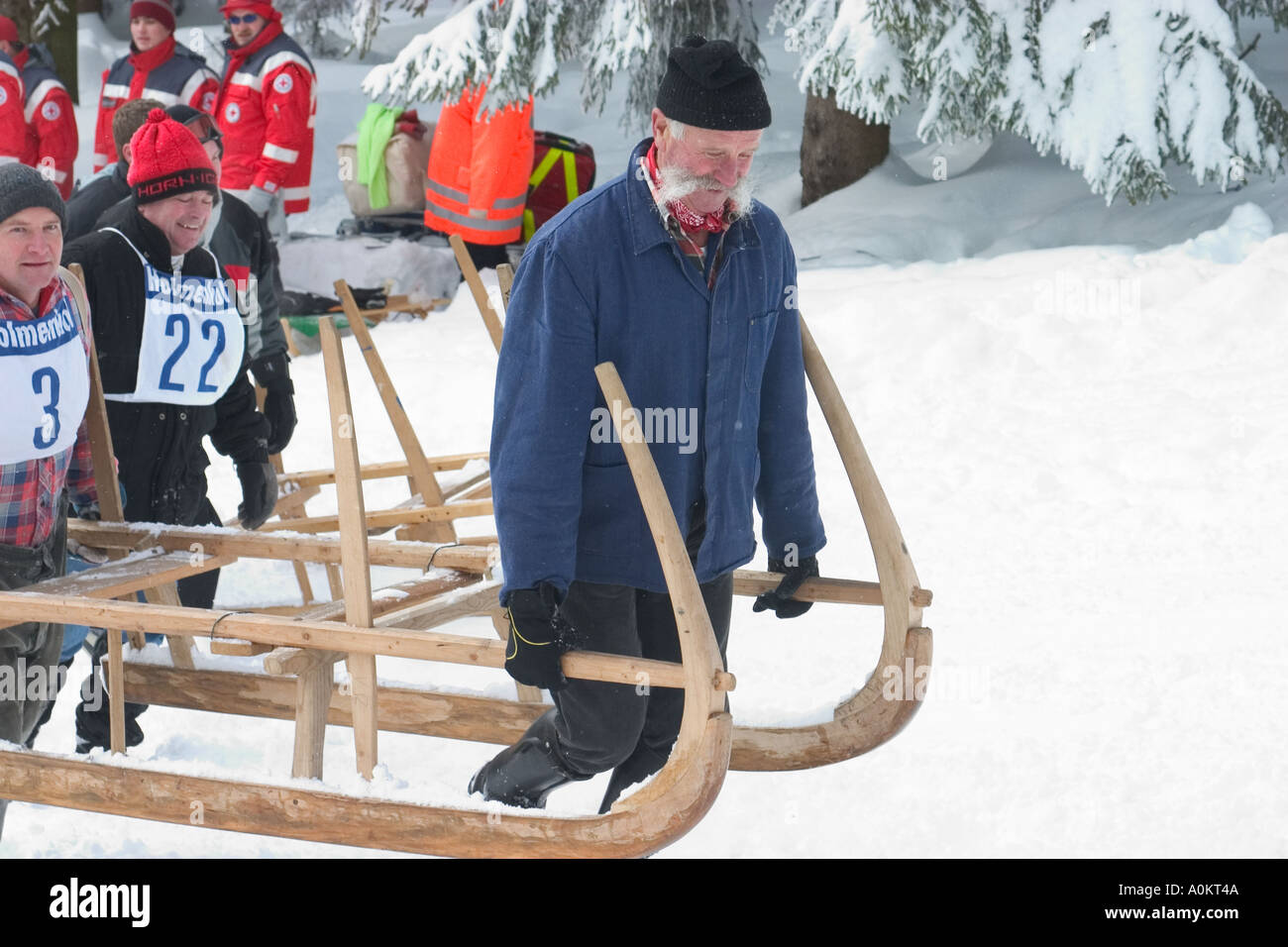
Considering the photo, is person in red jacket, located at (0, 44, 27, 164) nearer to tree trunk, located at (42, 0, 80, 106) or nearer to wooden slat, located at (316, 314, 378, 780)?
tree trunk, located at (42, 0, 80, 106)

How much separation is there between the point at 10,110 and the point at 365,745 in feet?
21.3

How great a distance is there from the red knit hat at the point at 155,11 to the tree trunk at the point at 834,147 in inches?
156

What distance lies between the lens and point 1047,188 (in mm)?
8547

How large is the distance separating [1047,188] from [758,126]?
6450 mm

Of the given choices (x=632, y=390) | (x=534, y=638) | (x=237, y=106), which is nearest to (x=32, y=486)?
(x=534, y=638)

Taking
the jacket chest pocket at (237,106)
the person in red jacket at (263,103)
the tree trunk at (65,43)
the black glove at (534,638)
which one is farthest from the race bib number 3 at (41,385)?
the tree trunk at (65,43)

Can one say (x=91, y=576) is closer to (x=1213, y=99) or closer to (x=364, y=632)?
(x=364, y=632)

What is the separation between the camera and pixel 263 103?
7.65m

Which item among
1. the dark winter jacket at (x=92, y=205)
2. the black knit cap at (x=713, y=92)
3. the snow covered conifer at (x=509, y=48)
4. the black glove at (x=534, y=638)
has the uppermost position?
the black knit cap at (x=713, y=92)

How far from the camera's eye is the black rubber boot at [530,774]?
2.91m

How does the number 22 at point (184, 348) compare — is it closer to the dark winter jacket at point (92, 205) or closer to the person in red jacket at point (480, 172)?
the dark winter jacket at point (92, 205)

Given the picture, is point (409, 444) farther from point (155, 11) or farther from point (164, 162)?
point (155, 11)
